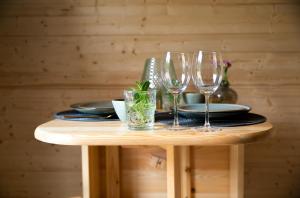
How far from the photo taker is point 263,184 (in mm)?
1972

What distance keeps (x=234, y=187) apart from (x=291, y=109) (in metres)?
0.90

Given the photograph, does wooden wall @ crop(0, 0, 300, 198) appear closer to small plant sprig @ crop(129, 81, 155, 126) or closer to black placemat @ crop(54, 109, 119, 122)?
black placemat @ crop(54, 109, 119, 122)

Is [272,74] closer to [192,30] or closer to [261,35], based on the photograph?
[261,35]

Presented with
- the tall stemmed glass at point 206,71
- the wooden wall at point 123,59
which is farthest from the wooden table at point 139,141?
the wooden wall at point 123,59

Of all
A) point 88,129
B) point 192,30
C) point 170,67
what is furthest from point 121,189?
point 192,30

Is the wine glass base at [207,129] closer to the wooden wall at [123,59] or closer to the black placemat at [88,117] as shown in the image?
the black placemat at [88,117]

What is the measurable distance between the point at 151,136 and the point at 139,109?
0.12 m

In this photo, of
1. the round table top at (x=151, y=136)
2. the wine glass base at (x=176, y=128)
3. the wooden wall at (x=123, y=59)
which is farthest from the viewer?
the wooden wall at (x=123, y=59)

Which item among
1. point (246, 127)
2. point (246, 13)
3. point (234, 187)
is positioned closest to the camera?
point (246, 127)

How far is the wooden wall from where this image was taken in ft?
6.28

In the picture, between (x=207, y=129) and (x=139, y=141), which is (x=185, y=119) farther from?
(x=139, y=141)

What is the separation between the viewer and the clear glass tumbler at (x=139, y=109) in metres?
1.05

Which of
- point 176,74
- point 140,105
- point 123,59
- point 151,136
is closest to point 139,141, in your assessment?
point 151,136

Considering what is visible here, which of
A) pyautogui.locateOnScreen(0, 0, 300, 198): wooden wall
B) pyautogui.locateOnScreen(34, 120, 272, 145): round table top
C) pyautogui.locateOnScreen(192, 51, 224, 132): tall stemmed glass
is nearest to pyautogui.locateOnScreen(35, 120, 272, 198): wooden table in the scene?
pyautogui.locateOnScreen(34, 120, 272, 145): round table top
